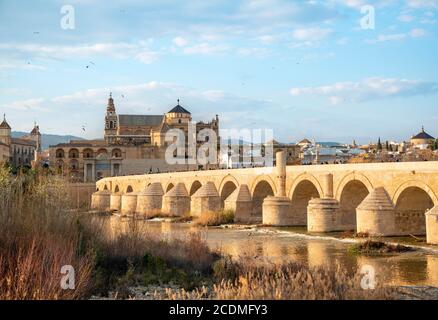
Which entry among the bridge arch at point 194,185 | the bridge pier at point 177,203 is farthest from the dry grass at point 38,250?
the bridge arch at point 194,185

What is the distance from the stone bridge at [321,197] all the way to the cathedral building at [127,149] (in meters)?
34.7

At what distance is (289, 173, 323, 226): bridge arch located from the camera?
89.1 feet

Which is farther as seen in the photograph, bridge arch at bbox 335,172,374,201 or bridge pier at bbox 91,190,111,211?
bridge pier at bbox 91,190,111,211

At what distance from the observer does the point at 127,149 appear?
8081cm

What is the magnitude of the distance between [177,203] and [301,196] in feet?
35.8

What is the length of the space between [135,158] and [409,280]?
68.5 metres

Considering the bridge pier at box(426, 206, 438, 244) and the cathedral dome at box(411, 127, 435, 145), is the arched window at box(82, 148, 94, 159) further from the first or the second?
the bridge pier at box(426, 206, 438, 244)

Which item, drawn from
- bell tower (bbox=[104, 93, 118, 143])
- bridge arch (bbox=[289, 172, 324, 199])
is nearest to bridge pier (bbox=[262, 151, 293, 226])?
bridge arch (bbox=[289, 172, 324, 199])

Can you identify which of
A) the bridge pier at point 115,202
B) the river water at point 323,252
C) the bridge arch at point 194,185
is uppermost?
the bridge arch at point 194,185

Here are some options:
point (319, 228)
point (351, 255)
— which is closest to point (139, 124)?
point (319, 228)

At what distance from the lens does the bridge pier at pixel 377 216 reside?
20438 mm

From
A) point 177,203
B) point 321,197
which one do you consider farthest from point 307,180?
point 177,203

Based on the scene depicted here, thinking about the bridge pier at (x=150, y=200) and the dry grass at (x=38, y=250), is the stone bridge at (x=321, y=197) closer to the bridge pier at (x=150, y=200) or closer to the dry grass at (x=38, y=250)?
the bridge pier at (x=150, y=200)

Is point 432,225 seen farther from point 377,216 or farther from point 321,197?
point 321,197
